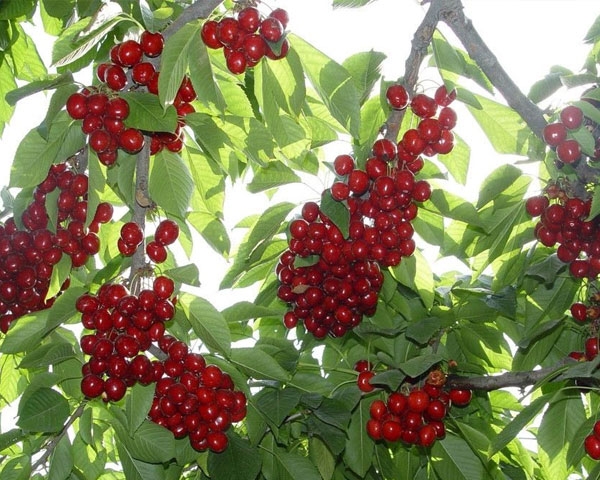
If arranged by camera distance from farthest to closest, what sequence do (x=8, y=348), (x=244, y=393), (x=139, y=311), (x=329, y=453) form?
(x=329, y=453) < (x=244, y=393) < (x=8, y=348) < (x=139, y=311)

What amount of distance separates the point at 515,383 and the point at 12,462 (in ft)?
6.13

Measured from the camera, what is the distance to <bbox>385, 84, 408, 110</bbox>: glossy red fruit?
104 inches

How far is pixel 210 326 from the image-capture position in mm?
2557

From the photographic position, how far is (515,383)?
2.83 metres

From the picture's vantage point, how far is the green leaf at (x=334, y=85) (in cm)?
245

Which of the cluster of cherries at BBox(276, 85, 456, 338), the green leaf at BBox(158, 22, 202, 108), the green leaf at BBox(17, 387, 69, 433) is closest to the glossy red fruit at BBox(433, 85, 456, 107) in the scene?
the cluster of cherries at BBox(276, 85, 456, 338)

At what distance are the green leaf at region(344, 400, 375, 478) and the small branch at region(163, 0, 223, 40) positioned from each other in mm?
1669

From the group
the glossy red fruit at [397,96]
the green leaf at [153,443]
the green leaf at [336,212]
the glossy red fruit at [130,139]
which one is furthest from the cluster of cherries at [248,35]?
the green leaf at [153,443]

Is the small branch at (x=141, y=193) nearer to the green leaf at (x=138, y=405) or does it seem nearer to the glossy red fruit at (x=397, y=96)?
the green leaf at (x=138, y=405)

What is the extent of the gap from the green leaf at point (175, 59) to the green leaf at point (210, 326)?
718 mm

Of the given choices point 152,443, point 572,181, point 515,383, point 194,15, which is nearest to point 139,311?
point 152,443

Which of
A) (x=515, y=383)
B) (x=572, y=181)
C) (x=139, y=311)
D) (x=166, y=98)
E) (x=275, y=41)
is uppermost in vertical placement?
(x=275, y=41)

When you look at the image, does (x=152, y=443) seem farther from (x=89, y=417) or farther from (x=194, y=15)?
(x=194, y=15)

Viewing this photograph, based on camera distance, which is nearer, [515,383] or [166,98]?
[166,98]
